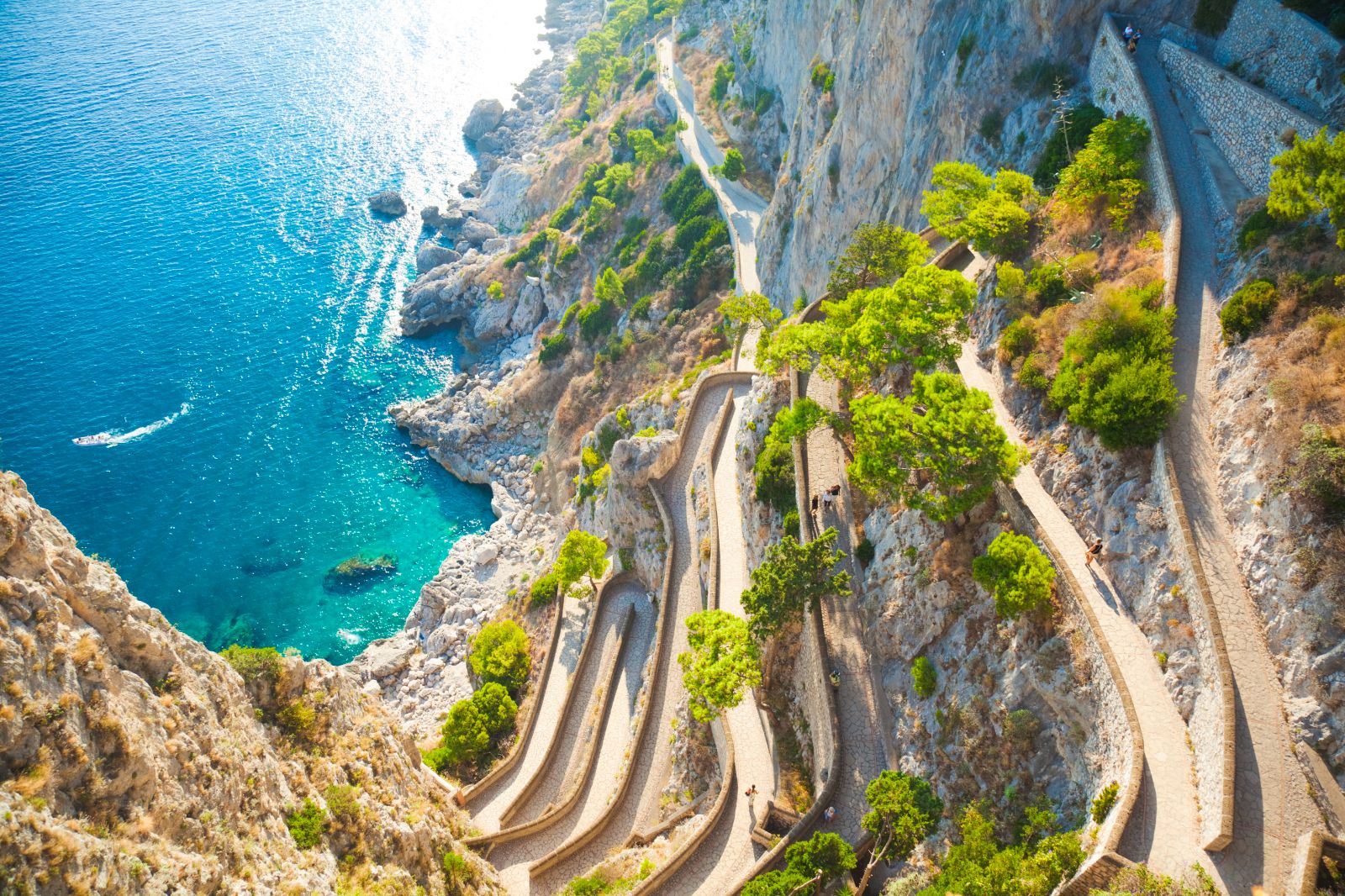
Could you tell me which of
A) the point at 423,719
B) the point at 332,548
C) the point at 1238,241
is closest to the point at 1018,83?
the point at 1238,241

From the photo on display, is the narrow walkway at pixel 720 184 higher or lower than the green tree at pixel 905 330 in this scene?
higher

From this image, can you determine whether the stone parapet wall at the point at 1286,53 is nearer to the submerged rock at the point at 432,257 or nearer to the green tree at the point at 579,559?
the green tree at the point at 579,559

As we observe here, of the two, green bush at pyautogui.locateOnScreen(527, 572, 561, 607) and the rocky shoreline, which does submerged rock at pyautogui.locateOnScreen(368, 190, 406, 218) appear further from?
green bush at pyautogui.locateOnScreen(527, 572, 561, 607)

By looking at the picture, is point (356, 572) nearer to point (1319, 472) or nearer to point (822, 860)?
point (822, 860)

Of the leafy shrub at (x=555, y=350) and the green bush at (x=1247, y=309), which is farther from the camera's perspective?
the leafy shrub at (x=555, y=350)

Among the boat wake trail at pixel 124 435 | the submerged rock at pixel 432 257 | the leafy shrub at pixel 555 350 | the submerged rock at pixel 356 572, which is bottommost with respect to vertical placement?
A: the submerged rock at pixel 356 572

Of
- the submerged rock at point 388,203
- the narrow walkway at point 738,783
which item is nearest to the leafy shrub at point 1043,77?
the narrow walkway at point 738,783

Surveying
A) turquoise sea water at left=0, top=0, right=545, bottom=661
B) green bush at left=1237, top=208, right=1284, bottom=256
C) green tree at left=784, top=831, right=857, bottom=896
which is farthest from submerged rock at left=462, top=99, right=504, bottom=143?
green tree at left=784, top=831, right=857, bottom=896
